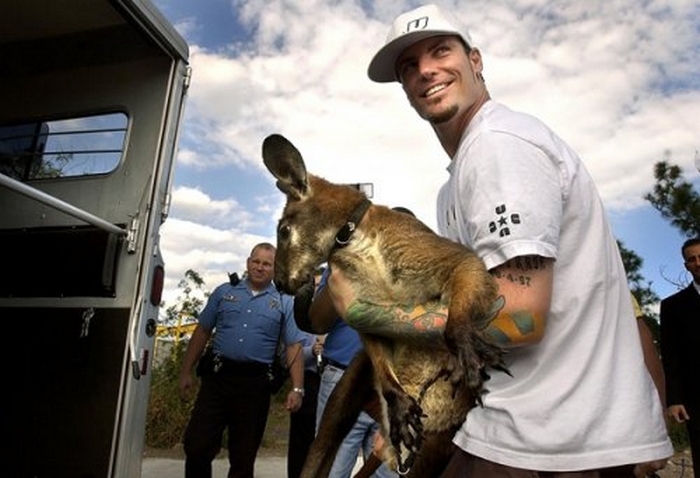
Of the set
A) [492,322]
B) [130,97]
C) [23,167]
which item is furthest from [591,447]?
[23,167]

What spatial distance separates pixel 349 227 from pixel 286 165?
1.68 ft

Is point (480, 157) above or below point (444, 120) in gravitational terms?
below

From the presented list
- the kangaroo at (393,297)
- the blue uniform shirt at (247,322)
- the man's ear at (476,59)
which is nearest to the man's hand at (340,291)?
the kangaroo at (393,297)

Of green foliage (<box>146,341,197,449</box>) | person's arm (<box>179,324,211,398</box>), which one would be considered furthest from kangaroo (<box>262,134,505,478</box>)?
green foliage (<box>146,341,197,449</box>)

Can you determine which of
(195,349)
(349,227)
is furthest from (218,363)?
(349,227)

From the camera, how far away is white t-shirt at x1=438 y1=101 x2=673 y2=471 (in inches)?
69.3

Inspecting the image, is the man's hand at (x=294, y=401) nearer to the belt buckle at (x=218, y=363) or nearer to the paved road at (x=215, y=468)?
the belt buckle at (x=218, y=363)

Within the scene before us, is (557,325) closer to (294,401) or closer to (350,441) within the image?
(350,441)

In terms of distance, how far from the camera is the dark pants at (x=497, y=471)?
1787 millimetres

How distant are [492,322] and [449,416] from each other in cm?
52

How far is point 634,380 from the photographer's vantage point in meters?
1.91

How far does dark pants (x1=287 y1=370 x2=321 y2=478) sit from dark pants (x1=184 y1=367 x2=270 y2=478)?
43 centimetres

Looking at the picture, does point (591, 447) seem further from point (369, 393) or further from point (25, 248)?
point (25, 248)

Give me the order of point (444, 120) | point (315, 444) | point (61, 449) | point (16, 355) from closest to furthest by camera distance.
→ point (444, 120)
point (315, 444)
point (61, 449)
point (16, 355)
